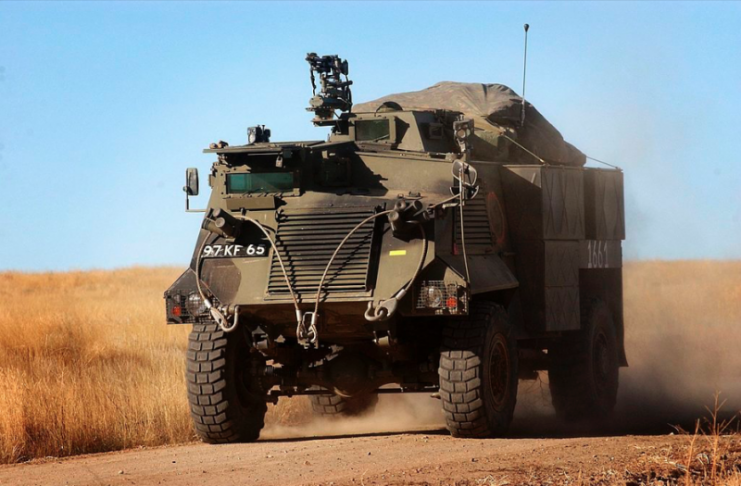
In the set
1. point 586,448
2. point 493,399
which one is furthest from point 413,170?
point 586,448

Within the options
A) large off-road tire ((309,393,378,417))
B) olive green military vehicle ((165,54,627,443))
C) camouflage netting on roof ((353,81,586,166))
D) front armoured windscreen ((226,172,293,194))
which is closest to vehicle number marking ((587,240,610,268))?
olive green military vehicle ((165,54,627,443))

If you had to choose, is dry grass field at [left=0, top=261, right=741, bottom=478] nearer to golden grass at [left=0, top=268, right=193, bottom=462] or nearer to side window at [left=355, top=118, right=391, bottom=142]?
golden grass at [left=0, top=268, right=193, bottom=462]

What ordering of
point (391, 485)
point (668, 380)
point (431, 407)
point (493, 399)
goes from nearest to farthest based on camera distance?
point (391, 485)
point (493, 399)
point (431, 407)
point (668, 380)

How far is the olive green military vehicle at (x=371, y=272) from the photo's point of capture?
40.7 ft

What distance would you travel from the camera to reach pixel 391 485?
31.5 ft

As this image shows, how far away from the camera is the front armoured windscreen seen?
1340 centimetres

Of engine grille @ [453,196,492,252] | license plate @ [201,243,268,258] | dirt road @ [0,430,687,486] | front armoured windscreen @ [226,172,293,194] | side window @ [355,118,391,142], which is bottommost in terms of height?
dirt road @ [0,430,687,486]

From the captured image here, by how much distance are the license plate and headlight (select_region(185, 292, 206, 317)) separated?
440 mm

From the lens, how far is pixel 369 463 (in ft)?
36.3

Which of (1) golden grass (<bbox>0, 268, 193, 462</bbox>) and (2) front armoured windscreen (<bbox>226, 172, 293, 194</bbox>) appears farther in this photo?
(2) front armoured windscreen (<bbox>226, 172, 293, 194</bbox>)

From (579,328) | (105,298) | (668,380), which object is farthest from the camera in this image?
(105,298)

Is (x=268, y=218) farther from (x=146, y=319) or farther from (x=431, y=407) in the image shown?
(x=146, y=319)

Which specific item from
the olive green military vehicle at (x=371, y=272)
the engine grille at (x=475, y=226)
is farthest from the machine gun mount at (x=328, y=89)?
the engine grille at (x=475, y=226)

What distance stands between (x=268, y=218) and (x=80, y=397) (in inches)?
114
